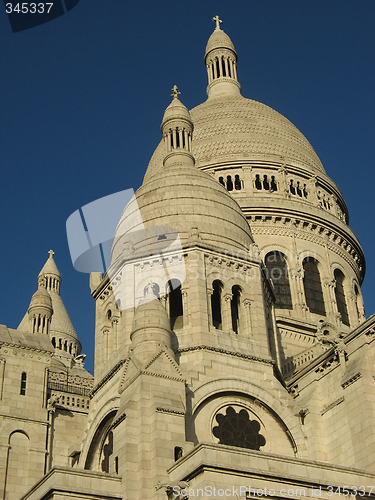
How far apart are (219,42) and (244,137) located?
16127 millimetres

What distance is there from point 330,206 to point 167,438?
103 feet

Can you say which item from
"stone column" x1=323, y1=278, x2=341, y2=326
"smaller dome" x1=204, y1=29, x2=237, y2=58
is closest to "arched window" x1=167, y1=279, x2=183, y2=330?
"stone column" x1=323, y1=278, x2=341, y2=326

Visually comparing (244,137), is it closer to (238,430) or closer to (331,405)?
(331,405)

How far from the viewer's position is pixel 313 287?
49688 mm

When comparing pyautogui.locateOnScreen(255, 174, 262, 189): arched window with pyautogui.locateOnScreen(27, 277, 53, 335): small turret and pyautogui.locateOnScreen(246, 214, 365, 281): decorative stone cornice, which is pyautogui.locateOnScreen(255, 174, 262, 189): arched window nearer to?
pyautogui.locateOnScreen(246, 214, 365, 281): decorative stone cornice

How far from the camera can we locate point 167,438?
27172 mm

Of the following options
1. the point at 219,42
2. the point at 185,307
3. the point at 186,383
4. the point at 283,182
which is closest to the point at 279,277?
the point at 283,182

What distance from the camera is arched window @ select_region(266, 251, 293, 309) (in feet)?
158

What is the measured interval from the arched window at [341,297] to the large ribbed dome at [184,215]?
14.2m

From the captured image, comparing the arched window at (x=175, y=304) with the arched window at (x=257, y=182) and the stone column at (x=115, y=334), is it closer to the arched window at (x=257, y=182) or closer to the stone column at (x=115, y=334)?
the stone column at (x=115, y=334)

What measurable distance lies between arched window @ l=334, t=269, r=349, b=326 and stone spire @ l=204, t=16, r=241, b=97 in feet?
68.0

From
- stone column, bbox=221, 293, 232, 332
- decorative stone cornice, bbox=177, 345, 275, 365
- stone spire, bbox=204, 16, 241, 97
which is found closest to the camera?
decorative stone cornice, bbox=177, 345, 275, 365

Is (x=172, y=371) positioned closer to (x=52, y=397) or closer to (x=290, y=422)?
(x=290, y=422)

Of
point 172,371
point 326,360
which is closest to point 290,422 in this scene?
point 326,360
